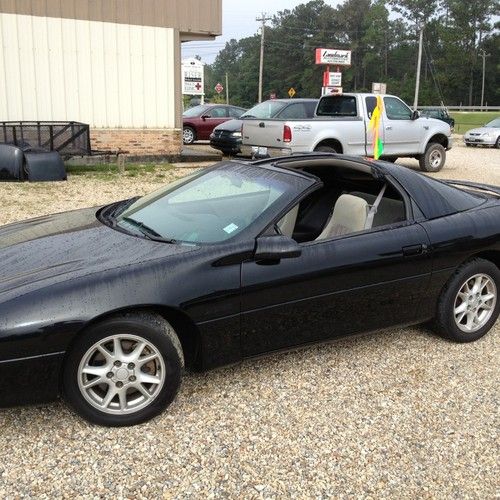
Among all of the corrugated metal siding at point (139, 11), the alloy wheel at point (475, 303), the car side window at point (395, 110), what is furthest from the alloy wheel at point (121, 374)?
the corrugated metal siding at point (139, 11)

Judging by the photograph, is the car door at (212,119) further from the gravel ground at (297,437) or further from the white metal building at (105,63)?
the gravel ground at (297,437)

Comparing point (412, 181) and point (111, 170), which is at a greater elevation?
point (412, 181)

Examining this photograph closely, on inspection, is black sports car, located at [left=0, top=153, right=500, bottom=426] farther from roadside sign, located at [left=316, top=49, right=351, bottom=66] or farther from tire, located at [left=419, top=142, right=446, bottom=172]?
roadside sign, located at [left=316, top=49, right=351, bottom=66]

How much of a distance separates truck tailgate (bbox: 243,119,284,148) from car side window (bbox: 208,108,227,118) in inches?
288

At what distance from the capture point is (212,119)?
64.2ft

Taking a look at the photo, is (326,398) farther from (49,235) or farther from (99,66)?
(99,66)

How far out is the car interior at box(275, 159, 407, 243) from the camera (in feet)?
13.2

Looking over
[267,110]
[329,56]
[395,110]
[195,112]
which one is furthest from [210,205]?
[329,56]

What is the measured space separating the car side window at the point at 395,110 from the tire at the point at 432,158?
39.2 inches

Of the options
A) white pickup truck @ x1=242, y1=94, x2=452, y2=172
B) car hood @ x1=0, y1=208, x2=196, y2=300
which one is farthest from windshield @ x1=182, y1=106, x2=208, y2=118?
car hood @ x1=0, y1=208, x2=196, y2=300

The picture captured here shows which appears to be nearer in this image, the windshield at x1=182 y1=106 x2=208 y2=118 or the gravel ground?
the gravel ground

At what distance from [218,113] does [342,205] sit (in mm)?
16085

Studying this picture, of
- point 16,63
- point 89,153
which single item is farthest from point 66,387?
point 16,63

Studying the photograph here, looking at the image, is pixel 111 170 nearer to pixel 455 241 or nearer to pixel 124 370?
pixel 455 241
